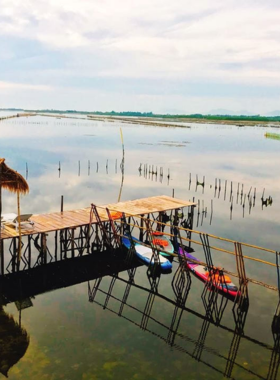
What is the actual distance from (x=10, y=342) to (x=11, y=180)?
6821 mm

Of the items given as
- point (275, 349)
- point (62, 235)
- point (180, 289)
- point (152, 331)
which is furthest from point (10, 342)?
point (275, 349)

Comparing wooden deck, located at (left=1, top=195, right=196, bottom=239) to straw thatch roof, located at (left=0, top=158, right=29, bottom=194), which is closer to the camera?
straw thatch roof, located at (left=0, top=158, right=29, bottom=194)

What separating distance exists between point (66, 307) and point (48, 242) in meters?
6.88

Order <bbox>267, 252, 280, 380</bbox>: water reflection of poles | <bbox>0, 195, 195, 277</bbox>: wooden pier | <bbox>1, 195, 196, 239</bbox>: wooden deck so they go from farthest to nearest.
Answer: <bbox>0, 195, 195, 277</bbox>: wooden pier
<bbox>1, 195, 196, 239</bbox>: wooden deck
<bbox>267, 252, 280, 380</bbox>: water reflection of poles

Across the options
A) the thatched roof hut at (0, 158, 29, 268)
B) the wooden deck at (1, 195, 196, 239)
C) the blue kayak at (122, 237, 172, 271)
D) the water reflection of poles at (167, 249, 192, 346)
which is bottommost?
the water reflection of poles at (167, 249, 192, 346)

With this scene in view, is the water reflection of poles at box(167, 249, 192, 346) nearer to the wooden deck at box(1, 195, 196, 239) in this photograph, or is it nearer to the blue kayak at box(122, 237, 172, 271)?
the blue kayak at box(122, 237, 172, 271)

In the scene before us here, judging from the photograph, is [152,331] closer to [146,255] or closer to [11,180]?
[146,255]

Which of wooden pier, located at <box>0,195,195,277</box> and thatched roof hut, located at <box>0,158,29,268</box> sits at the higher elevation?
thatched roof hut, located at <box>0,158,29,268</box>

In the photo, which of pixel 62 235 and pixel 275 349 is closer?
pixel 275 349

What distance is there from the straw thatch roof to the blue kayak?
19.7 ft

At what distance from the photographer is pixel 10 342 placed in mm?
11859

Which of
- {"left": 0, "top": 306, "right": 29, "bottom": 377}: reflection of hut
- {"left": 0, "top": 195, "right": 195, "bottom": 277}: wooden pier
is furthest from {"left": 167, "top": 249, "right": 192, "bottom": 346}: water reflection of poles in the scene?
{"left": 0, "top": 306, "right": 29, "bottom": 377}: reflection of hut

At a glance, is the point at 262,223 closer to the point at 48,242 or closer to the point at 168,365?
the point at 48,242

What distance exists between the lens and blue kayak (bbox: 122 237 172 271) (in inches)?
693
